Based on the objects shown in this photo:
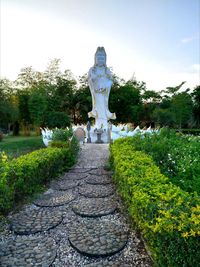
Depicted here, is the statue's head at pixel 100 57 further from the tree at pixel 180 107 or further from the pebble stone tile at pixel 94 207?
the tree at pixel 180 107

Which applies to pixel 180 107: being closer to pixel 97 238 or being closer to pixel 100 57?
pixel 100 57

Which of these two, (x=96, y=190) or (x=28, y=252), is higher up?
(x=96, y=190)

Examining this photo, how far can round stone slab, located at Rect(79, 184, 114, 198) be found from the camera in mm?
4841

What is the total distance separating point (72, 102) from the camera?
27953mm

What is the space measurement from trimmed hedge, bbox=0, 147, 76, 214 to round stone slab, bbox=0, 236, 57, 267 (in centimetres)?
78

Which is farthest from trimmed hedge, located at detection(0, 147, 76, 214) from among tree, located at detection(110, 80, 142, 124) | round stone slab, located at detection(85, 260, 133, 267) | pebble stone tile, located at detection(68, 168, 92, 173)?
tree, located at detection(110, 80, 142, 124)

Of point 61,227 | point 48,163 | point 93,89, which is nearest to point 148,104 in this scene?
point 93,89

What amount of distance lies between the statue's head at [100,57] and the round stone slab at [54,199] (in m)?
12.0

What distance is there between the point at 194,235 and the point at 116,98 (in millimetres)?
25416

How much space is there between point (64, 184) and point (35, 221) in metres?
2.08

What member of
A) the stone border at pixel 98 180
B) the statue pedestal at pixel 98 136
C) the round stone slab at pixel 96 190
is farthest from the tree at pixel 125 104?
the round stone slab at pixel 96 190

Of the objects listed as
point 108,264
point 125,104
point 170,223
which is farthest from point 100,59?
point 170,223

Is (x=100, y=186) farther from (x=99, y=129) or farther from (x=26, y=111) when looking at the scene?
(x=26, y=111)

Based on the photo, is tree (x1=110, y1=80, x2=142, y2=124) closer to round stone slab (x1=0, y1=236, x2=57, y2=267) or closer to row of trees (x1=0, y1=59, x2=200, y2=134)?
row of trees (x1=0, y1=59, x2=200, y2=134)
